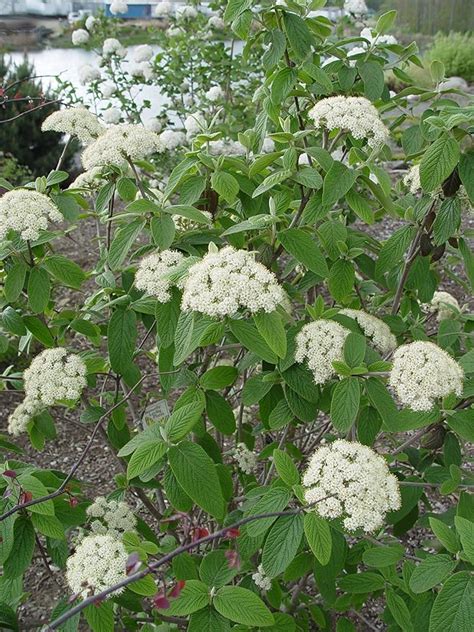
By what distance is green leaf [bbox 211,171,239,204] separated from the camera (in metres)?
1.29

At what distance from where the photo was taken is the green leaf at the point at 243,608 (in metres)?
1.02

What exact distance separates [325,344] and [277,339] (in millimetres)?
183

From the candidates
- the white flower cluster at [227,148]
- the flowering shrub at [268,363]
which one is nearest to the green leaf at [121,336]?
the flowering shrub at [268,363]

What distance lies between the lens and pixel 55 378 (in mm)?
1331

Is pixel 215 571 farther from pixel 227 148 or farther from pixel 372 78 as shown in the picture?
pixel 227 148

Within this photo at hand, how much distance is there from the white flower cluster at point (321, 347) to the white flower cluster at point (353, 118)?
37cm

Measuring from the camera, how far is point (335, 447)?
105 cm

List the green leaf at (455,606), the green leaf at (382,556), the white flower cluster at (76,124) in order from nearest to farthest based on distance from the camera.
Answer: the green leaf at (455,606) < the green leaf at (382,556) < the white flower cluster at (76,124)

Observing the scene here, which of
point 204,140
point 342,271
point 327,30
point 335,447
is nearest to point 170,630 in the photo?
point 335,447

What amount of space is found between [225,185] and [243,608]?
2.49 feet

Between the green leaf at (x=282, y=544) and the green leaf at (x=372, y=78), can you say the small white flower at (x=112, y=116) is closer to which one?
the green leaf at (x=372, y=78)

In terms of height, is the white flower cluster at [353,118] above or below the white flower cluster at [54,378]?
above

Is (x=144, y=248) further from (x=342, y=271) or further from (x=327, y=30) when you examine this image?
(x=327, y=30)

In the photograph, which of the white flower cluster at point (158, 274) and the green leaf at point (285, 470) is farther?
the white flower cluster at point (158, 274)
